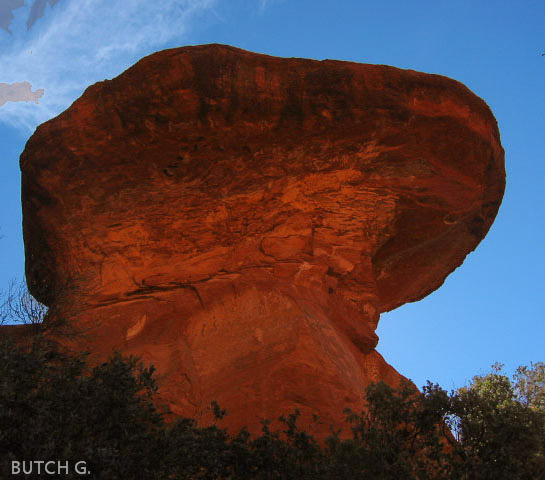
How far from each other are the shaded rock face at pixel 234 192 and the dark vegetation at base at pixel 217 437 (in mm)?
2127

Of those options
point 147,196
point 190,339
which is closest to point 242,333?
point 190,339

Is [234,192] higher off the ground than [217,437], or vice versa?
[234,192]

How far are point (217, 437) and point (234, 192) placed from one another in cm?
570

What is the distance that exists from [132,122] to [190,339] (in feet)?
13.5

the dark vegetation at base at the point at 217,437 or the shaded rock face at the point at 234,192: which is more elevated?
the shaded rock face at the point at 234,192

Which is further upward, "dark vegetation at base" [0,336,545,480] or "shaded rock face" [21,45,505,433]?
"shaded rock face" [21,45,505,433]

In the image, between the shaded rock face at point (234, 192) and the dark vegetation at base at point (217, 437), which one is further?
the shaded rock face at point (234, 192)

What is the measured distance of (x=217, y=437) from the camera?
6.84 m

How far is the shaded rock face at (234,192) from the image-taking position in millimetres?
10281

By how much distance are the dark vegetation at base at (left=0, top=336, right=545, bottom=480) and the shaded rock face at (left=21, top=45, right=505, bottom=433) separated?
2127 millimetres

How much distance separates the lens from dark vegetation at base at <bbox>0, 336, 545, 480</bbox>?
218 inches

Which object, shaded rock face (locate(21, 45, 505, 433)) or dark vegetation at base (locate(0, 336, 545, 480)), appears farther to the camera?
shaded rock face (locate(21, 45, 505, 433))

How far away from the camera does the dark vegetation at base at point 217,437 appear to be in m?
5.55

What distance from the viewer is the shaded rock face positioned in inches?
405
